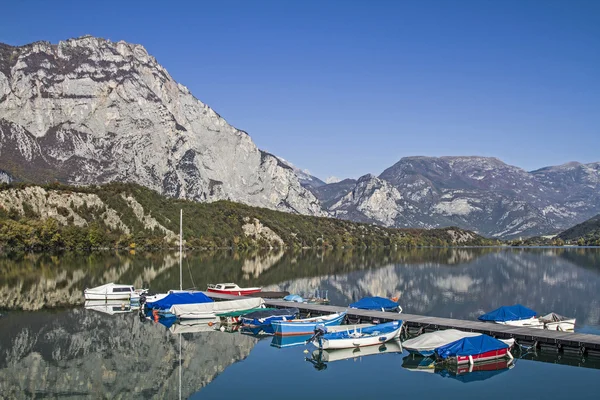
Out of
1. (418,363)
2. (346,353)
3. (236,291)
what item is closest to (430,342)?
(418,363)

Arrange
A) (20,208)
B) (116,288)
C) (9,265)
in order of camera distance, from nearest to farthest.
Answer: (116,288) → (9,265) → (20,208)

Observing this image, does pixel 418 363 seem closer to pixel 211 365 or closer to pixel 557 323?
pixel 211 365

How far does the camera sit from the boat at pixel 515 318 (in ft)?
168

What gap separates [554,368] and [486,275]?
268ft

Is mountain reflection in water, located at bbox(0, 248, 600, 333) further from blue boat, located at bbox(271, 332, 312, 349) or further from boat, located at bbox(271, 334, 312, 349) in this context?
blue boat, located at bbox(271, 332, 312, 349)

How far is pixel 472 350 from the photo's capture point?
127 feet

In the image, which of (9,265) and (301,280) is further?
(9,265)

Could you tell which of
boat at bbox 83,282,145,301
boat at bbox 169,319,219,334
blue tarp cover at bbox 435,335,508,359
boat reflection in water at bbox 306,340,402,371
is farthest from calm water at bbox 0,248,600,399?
boat at bbox 83,282,145,301

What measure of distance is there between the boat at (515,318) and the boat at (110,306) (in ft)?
120

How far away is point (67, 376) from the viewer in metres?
35.0

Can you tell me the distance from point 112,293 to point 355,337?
1391 inches

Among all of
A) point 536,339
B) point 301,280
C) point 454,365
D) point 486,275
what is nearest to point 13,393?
point 454,365

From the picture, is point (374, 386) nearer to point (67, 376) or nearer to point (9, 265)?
point (67, 376)

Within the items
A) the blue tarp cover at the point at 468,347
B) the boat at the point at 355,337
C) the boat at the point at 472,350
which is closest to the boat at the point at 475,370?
the boat at the point at 472,350
